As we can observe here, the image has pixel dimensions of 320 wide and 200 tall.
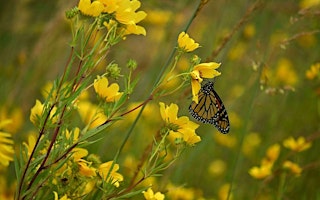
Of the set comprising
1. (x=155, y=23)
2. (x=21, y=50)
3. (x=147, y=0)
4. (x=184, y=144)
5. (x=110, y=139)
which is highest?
(x=155, y=23)

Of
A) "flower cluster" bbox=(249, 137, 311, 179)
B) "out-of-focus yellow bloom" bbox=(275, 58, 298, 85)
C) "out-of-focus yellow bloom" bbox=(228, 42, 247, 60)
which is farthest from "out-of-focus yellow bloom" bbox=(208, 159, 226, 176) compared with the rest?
"flower cluster" bbox=(249, 137, 311, 179)

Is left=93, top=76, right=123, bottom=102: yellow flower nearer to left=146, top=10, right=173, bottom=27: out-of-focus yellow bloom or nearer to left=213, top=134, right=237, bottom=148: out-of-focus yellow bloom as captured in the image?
left=213, top=134, right=237, bottom=148: out-of-focus yellow bloom

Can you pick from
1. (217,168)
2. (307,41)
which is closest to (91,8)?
(217,168)

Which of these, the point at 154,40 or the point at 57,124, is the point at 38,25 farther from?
the point at 57,124

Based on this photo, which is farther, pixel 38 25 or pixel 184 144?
pixel 38 25

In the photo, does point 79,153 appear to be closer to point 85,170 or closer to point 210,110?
point 85,170

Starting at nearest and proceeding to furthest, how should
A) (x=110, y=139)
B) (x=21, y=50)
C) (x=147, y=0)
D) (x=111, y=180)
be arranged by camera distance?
(x=111, y=180) < (x=110, y=139) < (x=147, y=0) < (x=21, y=50)

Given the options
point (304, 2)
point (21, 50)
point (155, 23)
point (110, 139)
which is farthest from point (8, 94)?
point (304, 2)
